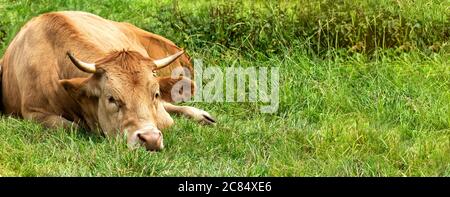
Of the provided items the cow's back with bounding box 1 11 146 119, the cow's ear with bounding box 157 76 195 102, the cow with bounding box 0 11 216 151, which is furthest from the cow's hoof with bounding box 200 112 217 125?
the cow's back with bounding box 1 11 146 119

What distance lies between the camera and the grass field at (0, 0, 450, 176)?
21.7ft

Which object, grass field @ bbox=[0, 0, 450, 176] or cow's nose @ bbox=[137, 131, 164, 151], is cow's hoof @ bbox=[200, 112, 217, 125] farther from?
cow's nose @ bbox=[137, 131, 164, 151]

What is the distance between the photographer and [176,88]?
8.01 meters

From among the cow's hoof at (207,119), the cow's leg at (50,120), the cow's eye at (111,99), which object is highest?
the cow's eye at (111,99)

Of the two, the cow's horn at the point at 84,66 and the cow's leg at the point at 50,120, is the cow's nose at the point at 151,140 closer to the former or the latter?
the cow's horn at the point at 84,66

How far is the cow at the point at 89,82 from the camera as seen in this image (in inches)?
278

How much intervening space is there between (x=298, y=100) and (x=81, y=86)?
1.91 m

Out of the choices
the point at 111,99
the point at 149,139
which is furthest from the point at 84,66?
the point at 149,139

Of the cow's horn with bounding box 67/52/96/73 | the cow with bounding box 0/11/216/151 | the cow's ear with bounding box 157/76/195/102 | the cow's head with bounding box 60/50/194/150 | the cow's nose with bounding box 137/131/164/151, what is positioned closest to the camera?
the cow's nose with bounding box 137/131/164/151

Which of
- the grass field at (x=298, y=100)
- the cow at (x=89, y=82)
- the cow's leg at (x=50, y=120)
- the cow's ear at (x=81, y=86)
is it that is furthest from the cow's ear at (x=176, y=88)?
the cow's leg at (x=50, y=120)

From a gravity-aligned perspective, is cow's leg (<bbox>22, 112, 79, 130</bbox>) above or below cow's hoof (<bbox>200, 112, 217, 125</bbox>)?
above

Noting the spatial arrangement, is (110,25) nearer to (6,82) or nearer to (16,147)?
(6,82)

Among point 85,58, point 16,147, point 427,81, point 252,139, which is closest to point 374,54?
point 427,81

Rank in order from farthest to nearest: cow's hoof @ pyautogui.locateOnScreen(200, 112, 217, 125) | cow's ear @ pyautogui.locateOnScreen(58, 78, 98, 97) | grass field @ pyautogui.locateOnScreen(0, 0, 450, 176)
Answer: cow's hoof @ pyautogui.locateOnScreen(200, 112, 217, 125)
cow's ear @ pyautogui.locateOnScreen(58, 78, 98, 97)
grass field @ pyautogui.locateOnScreen(0, 0, 450, 176)
